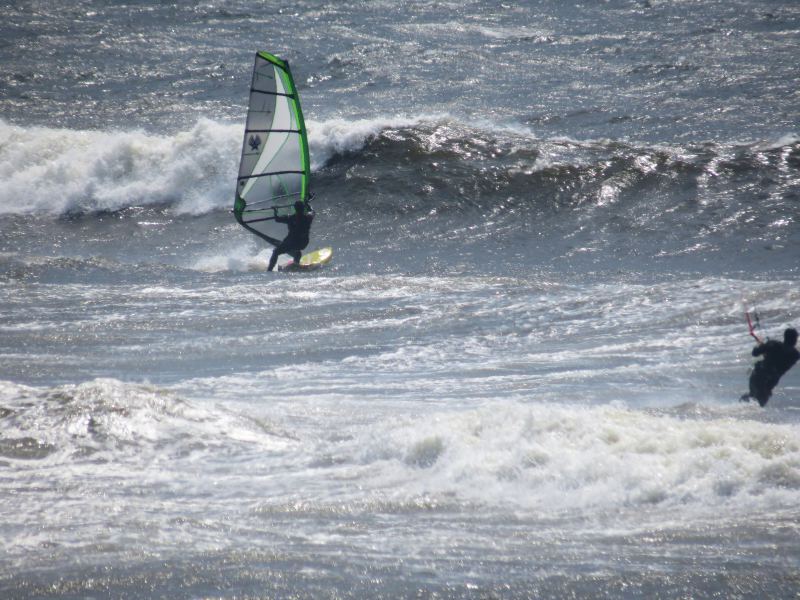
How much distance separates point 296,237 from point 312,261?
363 mm

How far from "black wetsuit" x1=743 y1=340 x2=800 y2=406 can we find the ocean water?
29 cm

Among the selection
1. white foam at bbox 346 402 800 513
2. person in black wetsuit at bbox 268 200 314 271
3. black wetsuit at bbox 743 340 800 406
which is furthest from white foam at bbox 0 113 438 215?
black wetsuit at bbox 743 340 800 406

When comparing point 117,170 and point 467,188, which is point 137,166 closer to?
point 117,170

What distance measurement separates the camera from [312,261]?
12336 mm

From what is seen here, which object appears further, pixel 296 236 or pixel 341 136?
pixel 341 136

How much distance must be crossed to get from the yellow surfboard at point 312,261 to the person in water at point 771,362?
6841 millimetres

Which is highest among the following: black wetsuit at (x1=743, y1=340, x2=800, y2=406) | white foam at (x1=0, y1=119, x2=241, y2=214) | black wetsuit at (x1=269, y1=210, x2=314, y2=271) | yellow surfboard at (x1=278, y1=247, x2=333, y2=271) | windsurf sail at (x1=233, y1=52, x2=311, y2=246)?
black wetsuit at (x1=743, y1=340, x2=800, y2=406)

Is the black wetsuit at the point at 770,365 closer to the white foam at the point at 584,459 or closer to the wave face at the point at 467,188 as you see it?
the white foam at the point at 584,459

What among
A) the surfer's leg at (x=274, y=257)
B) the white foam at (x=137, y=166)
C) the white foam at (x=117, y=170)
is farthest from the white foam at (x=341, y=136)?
the surfer's leg at (x=274, y=257)

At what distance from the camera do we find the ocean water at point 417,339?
448 centimetres

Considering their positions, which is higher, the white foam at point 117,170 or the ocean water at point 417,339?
the ocean water at point 417,339

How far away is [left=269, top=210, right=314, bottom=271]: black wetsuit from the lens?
40.1ft

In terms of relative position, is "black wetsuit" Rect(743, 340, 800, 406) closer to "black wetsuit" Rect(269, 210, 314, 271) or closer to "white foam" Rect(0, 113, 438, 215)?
"black wetsuit" Rect(269, 210, 314, 271)

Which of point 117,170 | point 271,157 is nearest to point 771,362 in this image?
point 271,157
